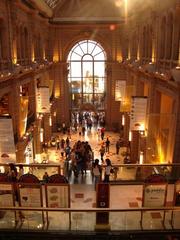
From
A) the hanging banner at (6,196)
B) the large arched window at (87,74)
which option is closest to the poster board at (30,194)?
the hanging banner at (6,196)

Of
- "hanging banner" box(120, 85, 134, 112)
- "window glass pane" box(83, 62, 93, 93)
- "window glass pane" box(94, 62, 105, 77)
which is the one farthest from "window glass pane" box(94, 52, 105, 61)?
"hanging banner" box(120, 85, 134, 112)

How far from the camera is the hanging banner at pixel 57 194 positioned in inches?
294

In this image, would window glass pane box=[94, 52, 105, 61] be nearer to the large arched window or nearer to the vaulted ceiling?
the large arched window

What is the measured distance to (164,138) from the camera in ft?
46.3

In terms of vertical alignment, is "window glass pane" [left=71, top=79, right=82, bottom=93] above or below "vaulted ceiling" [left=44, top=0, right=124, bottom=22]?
below

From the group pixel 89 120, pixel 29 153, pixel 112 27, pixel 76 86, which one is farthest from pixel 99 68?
pixel 29 153

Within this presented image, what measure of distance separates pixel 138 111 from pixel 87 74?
1691cm

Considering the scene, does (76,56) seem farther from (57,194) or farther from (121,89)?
(57,194)

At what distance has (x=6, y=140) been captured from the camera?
12.2 meters

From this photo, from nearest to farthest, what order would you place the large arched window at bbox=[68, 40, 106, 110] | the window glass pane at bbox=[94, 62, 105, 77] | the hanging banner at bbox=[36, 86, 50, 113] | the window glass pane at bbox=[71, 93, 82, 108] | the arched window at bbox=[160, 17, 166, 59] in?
the arched window at bbox=[160, 17, 166, 59], the hanging banner at bbox=[36, 86, 50, 113], the large arched window at bbox=[68, 40, 106, 110], the window glass pane at bbox=[94, 62, 105, 77], the window glass pane at bbox=[71, 93, 82, 108]

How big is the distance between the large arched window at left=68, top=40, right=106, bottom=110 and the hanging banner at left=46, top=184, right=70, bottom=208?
24.0m

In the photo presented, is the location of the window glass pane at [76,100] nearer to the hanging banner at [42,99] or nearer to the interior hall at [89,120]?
the interior hall at [89,120]

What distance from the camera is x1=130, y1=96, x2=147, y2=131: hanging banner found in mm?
14945

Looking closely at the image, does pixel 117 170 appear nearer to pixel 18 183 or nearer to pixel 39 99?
pixel 18 183
